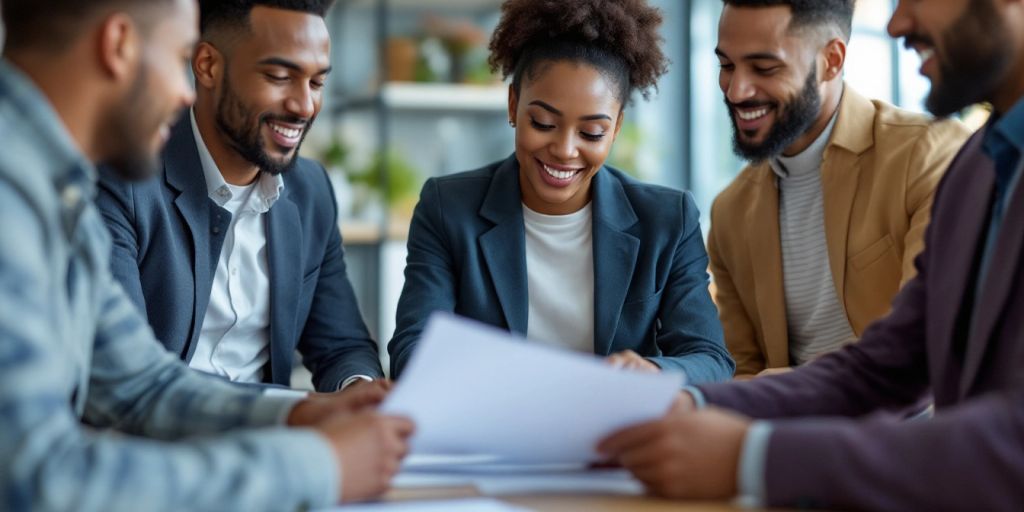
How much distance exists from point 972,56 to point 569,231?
40.3 inches

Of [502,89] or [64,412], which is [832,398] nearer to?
[64,412]

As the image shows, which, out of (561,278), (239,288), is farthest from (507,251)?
(239,288)

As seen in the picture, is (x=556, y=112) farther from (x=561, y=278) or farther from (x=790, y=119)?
(x=790, y=119)

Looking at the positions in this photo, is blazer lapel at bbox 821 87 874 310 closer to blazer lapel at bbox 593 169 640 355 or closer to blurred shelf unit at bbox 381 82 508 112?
blazer lapel at bbox 593 169 640 355

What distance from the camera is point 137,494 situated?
0.85m

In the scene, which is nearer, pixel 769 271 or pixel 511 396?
pixel 511 396

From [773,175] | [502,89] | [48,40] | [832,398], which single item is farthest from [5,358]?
[502,89]

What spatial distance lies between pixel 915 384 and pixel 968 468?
48 cm

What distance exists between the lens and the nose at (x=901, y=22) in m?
1.36

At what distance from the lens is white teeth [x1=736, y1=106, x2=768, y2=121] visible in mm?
2414

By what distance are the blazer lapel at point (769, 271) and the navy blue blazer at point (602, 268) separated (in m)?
0.31

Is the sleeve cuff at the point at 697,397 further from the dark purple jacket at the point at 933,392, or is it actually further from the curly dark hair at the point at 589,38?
the curly dark hair at the point at 589,38

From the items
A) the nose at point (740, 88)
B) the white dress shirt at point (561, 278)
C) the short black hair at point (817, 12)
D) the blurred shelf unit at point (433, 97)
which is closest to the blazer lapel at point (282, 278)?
the white dress shirt at point (561, 278)

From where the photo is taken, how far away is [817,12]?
7.93 feet
